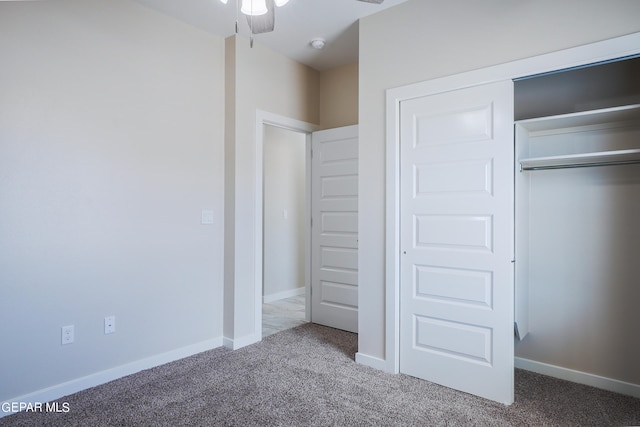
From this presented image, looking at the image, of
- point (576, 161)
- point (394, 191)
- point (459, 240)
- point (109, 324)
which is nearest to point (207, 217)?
point (109, 324)

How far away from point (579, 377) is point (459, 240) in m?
1.32

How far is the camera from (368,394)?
240 centimetres

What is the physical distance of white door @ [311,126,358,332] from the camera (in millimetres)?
3725

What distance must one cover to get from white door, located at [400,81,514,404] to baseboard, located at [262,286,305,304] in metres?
2.69

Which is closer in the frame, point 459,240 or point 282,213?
point 459,240

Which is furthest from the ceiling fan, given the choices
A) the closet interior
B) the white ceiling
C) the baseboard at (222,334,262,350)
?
the baseboard at (222,334,262,350)

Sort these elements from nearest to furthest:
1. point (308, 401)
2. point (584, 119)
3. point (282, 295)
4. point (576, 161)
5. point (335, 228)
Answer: point (308, 401), point (584, 119), point (576, 161), point (335, 228), point (282, 295)

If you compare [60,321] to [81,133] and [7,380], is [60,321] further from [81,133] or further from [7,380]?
[81,133]

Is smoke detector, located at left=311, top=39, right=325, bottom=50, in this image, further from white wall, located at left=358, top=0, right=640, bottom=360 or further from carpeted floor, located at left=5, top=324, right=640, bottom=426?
carpeted floor, located at left=5, top=324, right=640, bottom=426

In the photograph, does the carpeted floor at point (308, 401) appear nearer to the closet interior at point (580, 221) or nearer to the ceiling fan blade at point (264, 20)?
the closet interior at point (580, 221)

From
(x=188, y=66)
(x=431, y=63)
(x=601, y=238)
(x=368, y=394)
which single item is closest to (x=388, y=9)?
(x=431, y=63)

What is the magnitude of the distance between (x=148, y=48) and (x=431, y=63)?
6.98ft

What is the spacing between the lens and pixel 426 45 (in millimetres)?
2611

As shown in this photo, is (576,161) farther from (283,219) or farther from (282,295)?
(282,295)
